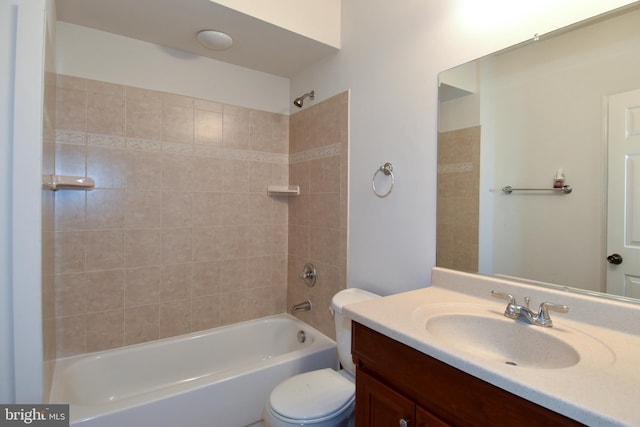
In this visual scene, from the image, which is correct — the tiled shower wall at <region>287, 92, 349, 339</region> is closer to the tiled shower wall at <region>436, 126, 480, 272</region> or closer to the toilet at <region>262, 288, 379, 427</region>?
the toilet at <region>262, 288, 379, 427</region>

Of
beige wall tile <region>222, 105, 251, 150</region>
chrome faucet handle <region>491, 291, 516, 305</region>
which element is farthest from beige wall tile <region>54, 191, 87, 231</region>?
chrome faucet handle <region>491, 291, 516, 305</region>

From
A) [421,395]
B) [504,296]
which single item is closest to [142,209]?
[421,395]

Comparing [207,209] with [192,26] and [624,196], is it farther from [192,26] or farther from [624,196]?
[624,196]

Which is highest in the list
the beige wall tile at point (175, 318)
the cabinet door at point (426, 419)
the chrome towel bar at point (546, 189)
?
the chrome towel bar at point (546, 189)

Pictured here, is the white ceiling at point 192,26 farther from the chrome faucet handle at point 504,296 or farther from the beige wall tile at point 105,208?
the chrome faucet handle at point 504,296

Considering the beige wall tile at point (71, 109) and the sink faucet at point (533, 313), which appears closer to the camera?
the sink faucet at point (533, 313)

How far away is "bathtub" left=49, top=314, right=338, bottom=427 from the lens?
55.0 inches

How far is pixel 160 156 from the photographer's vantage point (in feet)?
6.60

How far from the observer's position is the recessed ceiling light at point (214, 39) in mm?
1777

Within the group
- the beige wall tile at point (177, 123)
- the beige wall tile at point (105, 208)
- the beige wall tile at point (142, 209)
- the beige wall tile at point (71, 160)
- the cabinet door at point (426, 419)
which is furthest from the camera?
the beige wall tile at point (177, 123)

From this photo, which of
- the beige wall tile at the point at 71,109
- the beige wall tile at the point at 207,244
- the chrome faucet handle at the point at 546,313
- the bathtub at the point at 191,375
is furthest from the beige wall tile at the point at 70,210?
the chrome faucet handle at the point at 546,313

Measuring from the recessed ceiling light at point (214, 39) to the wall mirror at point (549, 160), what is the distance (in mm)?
1300

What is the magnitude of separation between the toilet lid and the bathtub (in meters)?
0.32

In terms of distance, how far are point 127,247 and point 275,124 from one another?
1.38 metres
